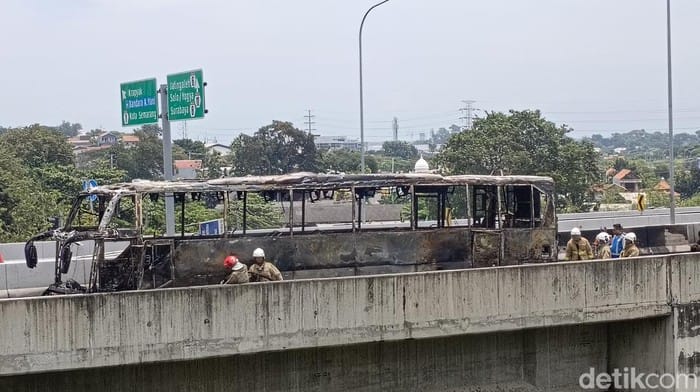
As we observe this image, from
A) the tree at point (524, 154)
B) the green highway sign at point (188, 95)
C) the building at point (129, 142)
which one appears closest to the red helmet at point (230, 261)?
the green highway sign at point (188, 95)

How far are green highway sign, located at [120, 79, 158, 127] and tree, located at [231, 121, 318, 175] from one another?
5203cm

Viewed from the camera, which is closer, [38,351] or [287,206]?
[38,351]

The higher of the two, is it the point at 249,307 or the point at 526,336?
the point at 249,307

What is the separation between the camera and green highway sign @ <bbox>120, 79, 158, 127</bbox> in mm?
23641

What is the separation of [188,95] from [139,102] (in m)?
1.93

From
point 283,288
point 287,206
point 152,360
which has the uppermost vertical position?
point 287,206

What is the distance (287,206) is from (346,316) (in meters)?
2.73

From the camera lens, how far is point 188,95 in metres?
22.9

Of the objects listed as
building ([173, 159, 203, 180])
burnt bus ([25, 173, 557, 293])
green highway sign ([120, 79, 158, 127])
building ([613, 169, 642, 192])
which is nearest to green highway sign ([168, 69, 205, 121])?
green highway sign ([120, 79, 158, 127])

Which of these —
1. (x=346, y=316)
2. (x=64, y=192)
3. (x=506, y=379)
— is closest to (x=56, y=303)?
(x=346, y=316)

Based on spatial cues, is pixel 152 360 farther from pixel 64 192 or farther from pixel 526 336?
pixel 64 192

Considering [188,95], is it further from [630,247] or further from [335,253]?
[630,247]

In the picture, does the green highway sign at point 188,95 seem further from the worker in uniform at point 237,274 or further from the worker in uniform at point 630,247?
the worker in uniform at point 630,247

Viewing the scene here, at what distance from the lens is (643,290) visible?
13.5 m
